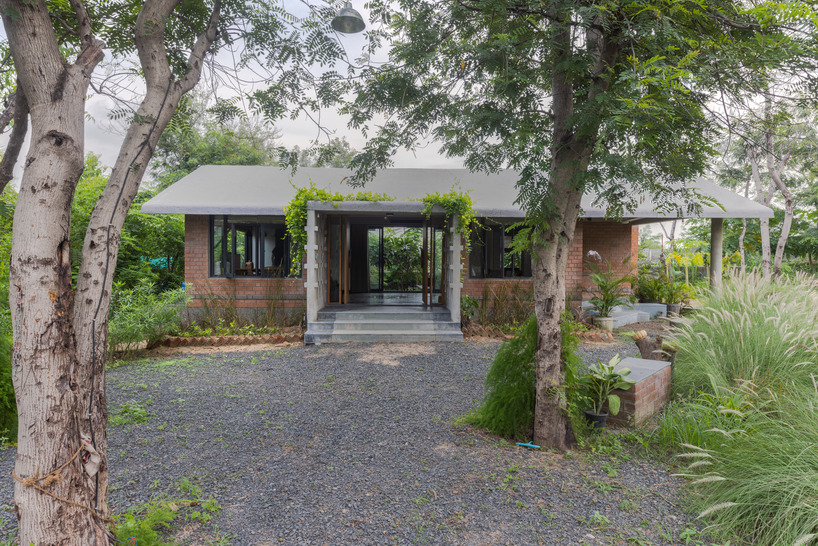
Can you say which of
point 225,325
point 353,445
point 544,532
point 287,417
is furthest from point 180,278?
point 544,532

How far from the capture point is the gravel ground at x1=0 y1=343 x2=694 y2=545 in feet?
9.29

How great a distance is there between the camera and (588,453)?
3.89 metres

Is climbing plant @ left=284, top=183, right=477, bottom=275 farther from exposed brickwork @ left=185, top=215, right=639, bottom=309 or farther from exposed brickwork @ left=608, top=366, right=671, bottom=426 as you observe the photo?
exposed brickwork @ left=608, top=366, right=671, bottom=426

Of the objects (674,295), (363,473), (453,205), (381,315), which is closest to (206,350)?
(381,315)

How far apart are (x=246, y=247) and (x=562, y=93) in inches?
346

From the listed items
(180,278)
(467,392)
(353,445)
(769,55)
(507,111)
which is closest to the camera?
(769,55)

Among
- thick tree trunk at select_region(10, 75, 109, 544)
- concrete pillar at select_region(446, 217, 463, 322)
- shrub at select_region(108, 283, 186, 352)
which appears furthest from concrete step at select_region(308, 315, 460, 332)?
thick tree trunk at select_region(10, 75, 109, 544)

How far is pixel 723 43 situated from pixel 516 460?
321 centimetres

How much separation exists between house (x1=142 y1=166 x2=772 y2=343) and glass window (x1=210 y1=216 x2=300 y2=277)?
0.08 ft

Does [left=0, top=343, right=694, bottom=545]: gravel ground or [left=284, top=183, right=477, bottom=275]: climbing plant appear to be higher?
[left=284, top=183, right=477, bottom=275]: climbing plant

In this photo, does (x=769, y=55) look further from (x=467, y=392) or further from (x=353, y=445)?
(x=467, y=392)

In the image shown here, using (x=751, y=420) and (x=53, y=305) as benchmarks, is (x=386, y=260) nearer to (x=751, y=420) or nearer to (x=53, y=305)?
(x=751, y=420)

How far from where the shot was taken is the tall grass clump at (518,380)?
A: 4152 millimetres

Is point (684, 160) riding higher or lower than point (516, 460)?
higher
